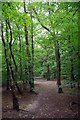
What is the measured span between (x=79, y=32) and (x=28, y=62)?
5.46 metres

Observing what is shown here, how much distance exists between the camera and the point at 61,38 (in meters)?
8.09

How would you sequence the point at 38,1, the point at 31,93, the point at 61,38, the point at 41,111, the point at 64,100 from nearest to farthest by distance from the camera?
the point at 41,111
the point at 61,38
the point at 64,100
the point at 38,1
the point at 31,93

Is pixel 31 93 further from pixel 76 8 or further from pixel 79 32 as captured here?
pixel 76 8

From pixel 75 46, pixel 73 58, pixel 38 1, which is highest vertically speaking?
pixel 38 1

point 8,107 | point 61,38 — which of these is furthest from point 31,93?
point 61,38

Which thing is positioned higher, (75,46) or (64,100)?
(75,46)

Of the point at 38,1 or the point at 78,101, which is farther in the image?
the point at 38,1

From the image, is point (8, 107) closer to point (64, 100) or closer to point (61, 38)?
point (64, 100)

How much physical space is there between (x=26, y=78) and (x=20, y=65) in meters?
0.93

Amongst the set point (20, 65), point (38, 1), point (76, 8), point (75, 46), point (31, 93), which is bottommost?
point (31, 93)

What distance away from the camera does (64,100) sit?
8.80 m

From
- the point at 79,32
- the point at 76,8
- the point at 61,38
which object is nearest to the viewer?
the point at 76,8

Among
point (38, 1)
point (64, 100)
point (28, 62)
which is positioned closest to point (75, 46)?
point (64, 100)

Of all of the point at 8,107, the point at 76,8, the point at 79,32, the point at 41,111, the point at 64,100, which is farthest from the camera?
the point at 64,100
